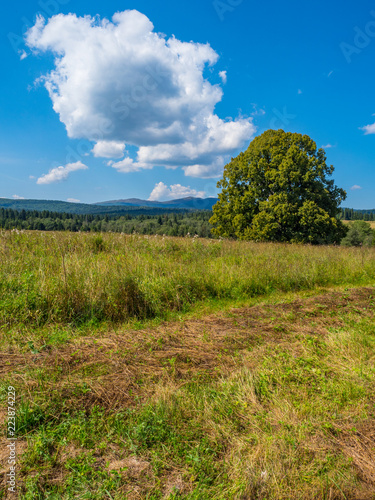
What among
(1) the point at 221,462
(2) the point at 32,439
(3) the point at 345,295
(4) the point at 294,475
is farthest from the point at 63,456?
(3) the point at 345,295

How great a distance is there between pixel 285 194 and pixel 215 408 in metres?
20.1

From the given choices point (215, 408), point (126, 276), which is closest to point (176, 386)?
point (215, 408)

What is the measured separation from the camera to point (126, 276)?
516cm

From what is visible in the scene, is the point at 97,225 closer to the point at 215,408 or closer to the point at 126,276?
the point at 126,276

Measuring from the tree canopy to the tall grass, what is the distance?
1122 cm

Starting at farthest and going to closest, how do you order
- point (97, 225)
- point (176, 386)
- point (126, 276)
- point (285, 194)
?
point (285, 194)
point (97, 225)
point (126, 276)
point (176, 386)

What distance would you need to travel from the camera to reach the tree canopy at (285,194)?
2002cm

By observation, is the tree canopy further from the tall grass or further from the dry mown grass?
the dry mown grass

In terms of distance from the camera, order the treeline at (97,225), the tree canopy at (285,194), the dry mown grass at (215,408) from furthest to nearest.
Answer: the tree canopy at (285,194), the treeline at (97,225), the dry mown grass at (215,408)

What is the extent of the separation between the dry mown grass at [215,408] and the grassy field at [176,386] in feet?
0.04

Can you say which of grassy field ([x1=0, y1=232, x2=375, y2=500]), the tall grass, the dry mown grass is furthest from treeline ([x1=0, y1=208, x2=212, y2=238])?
the dry mown grass

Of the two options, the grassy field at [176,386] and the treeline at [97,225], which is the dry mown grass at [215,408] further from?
the treeline at [97,225]

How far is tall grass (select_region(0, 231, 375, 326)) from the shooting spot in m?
4.46

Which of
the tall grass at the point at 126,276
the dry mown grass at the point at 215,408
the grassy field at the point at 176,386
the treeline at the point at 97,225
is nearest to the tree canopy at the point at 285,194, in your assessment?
the treeline at the point at 97,225
